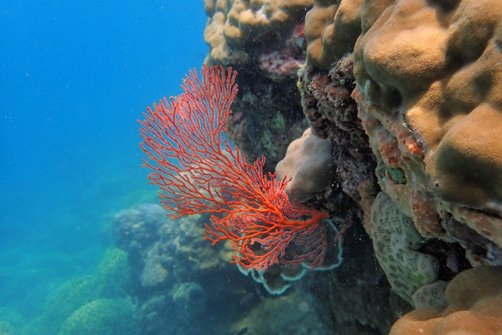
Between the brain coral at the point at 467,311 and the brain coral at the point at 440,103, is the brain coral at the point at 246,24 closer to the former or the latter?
the brain coral at the point at 440,103

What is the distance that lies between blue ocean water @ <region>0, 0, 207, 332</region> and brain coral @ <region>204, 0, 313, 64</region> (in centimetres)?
1682

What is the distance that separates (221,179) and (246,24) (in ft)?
7.05

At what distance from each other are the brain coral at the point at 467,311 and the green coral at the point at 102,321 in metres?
A: 11.8

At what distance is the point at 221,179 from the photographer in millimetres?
4070

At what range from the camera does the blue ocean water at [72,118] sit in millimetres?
23375

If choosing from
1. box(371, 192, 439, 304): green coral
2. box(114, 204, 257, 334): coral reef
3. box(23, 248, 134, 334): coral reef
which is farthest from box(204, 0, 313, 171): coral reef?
box(23, 248, 134, 334): coral reef

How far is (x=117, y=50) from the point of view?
392 feet

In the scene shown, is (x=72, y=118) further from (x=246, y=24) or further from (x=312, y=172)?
(x=312, y=172)

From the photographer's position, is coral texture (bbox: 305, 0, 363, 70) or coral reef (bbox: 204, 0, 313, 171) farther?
coral reef (bbox: 204, 0, 313, 171)

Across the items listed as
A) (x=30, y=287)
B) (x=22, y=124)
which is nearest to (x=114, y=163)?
(x=30, y=287)

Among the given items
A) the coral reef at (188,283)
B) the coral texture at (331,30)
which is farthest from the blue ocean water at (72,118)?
the coral texture at (331,30)

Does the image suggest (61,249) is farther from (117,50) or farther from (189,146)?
(117,50)

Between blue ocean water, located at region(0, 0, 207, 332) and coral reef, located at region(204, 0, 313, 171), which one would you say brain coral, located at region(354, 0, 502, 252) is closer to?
coral reef, located at region(204, 0, 313, 171)

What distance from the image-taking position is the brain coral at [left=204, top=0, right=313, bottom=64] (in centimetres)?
464
